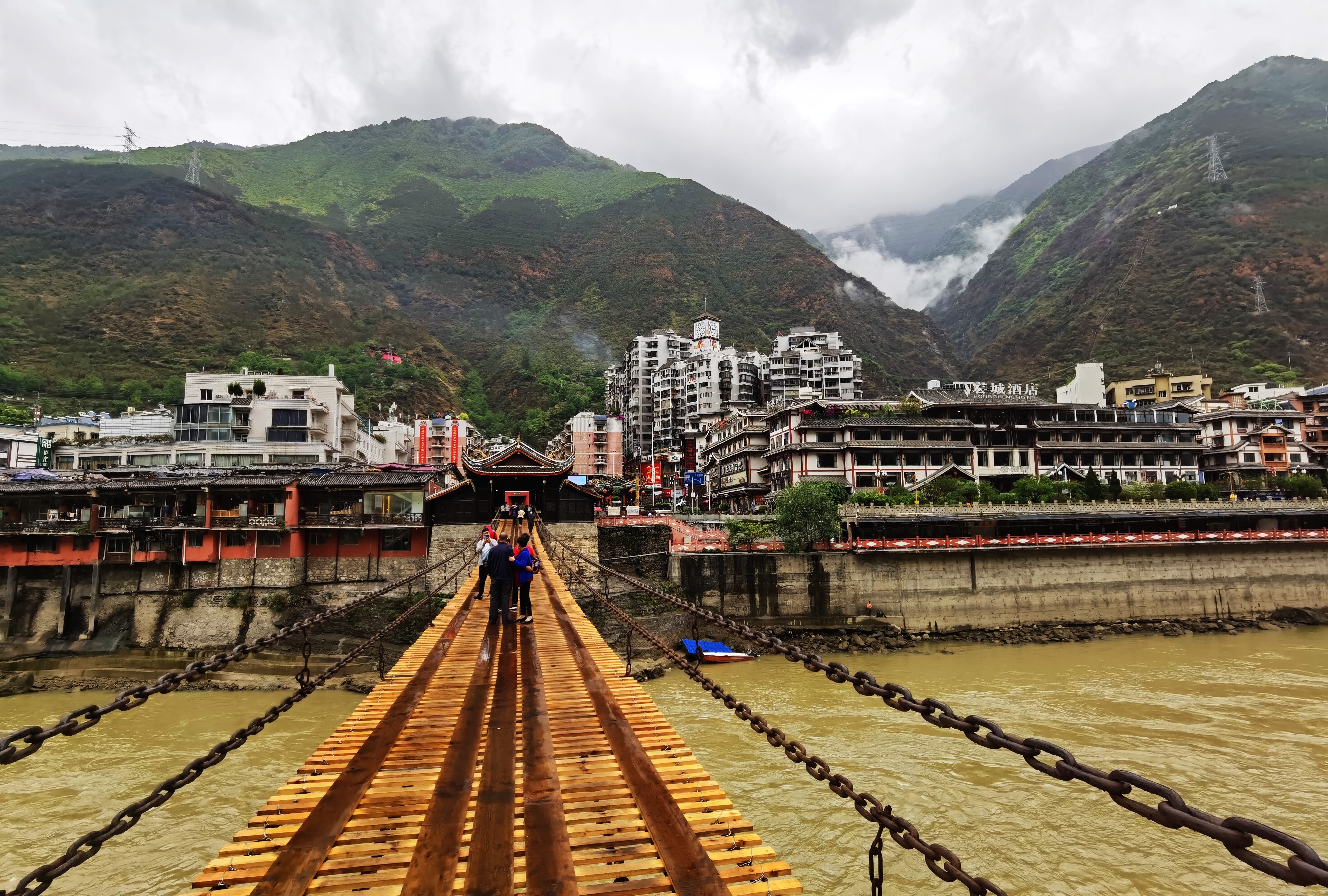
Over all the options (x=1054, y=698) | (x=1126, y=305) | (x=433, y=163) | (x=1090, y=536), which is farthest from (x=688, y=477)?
(x=433, y=163)

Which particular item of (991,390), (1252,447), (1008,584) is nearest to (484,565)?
(1008,584)

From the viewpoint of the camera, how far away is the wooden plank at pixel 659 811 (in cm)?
337

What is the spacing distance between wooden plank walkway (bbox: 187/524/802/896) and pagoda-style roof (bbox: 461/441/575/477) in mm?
23186

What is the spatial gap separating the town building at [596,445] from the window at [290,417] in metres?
28.8

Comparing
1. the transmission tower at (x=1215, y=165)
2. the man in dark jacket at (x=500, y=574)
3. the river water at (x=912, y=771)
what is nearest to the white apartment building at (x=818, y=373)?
the river water at (x=912, y=771)

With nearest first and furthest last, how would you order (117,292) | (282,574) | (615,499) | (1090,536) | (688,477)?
(282,574) < (1090,536) < (688,477) < (615,499) < (117,292)

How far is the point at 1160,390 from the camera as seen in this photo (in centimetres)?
5869

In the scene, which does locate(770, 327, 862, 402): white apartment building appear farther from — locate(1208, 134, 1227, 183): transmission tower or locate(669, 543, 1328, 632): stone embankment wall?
locate(1208, 134, 1227, 183): transmission tower

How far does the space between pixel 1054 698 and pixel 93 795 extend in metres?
25.0

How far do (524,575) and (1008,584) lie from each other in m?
27.1

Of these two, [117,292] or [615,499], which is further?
[117,292]

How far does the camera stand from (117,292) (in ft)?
233

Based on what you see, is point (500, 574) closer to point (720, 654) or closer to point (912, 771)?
point (912, 771)

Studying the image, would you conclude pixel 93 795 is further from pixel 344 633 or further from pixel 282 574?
pixel 282 574
